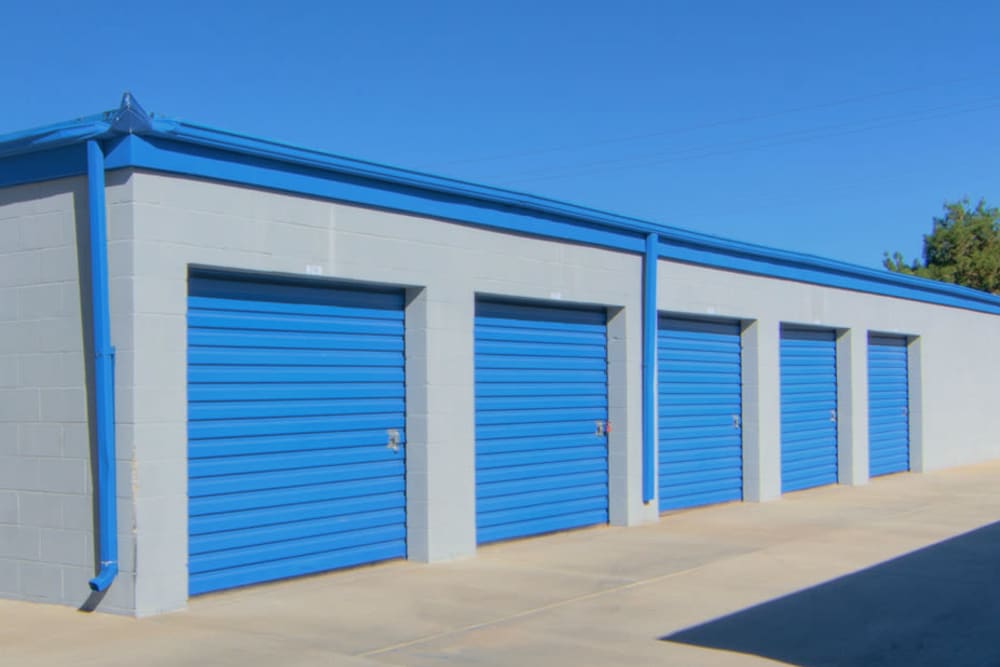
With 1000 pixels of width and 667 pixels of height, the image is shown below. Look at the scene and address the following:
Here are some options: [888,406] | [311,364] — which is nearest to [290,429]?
[311,364]

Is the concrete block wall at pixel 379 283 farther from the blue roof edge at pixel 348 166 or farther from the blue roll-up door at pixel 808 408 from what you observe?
the blue roll-up door at pixel 808 408

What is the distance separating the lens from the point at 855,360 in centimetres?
1983

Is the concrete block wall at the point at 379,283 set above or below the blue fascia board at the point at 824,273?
below

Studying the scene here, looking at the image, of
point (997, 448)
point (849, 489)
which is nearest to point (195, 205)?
point (849, 489)

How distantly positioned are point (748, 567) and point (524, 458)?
2965 millimetres

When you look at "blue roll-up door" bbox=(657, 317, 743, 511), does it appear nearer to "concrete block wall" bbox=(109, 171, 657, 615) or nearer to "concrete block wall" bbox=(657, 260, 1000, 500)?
"concrete block wall" bbox=(657, 260, 1000, 500)

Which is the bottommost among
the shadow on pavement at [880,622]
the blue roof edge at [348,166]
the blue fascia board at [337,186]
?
the shadow on pavement at [880,622]

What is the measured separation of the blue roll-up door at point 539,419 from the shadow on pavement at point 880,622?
150 inches

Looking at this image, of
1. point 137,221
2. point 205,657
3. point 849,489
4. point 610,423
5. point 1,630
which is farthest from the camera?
point 849,489

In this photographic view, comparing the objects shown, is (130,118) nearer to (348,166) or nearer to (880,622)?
(348,166)

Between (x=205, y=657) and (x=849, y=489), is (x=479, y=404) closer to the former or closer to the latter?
(x=205, y=657)

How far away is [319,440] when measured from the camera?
10500mm

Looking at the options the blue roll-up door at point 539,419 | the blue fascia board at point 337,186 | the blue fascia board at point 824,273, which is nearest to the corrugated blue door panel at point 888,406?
the blue fascia board at point 824,273

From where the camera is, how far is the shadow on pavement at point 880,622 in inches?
294
